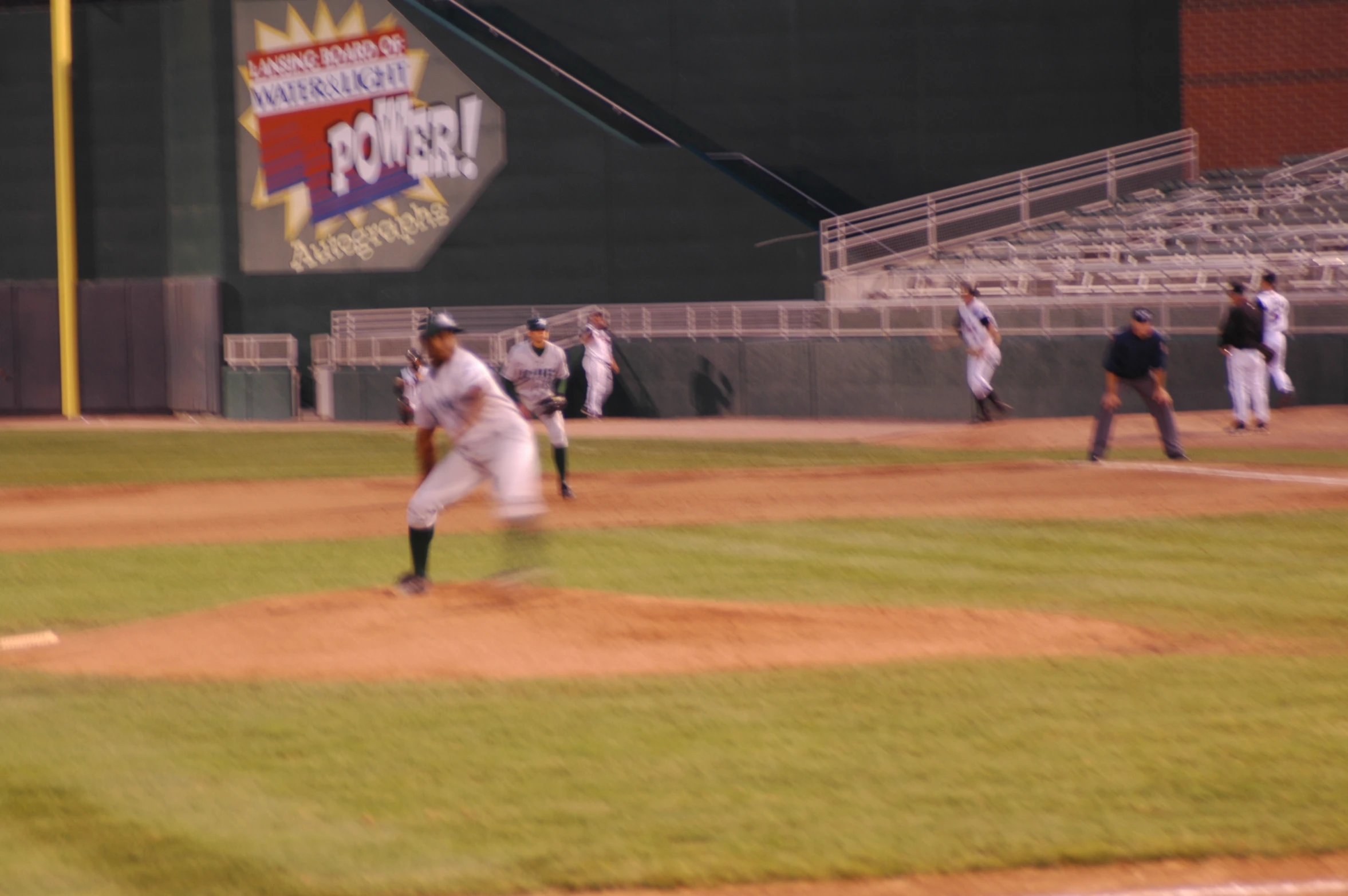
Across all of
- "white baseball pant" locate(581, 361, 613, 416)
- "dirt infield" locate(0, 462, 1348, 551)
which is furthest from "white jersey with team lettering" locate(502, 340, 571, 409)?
"white baseball pant" locate(581, 361, 613, 416)

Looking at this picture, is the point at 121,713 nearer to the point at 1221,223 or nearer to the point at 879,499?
the point at 879,499

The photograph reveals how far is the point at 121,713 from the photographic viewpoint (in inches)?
300

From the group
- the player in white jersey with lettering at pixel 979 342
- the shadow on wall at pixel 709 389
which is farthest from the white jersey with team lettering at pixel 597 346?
the player in white jersey with lettering at pixel 979 342

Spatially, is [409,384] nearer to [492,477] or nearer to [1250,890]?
[492,477]

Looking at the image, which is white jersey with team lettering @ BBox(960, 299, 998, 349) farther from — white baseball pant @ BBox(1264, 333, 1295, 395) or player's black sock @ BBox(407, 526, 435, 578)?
player's black sock @ BBox(407, 526, 435, 578)

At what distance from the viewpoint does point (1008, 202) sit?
31.1 meters

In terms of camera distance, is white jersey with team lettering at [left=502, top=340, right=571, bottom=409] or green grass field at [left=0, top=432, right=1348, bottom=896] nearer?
green grass field at [left=0, top=432, right=1348, bottom=896]

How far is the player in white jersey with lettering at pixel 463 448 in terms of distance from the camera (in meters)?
9.83

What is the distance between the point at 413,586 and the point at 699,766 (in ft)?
13.0

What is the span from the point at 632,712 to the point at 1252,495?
975cm

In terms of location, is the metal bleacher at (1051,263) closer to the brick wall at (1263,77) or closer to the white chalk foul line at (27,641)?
the brick wall at (1263,77)

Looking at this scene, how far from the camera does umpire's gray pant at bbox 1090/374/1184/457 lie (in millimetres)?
17422

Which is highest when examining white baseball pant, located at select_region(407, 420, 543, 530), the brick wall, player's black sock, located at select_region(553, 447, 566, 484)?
the brick wall

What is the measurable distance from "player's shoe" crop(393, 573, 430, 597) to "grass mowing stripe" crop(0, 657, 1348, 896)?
199cm
